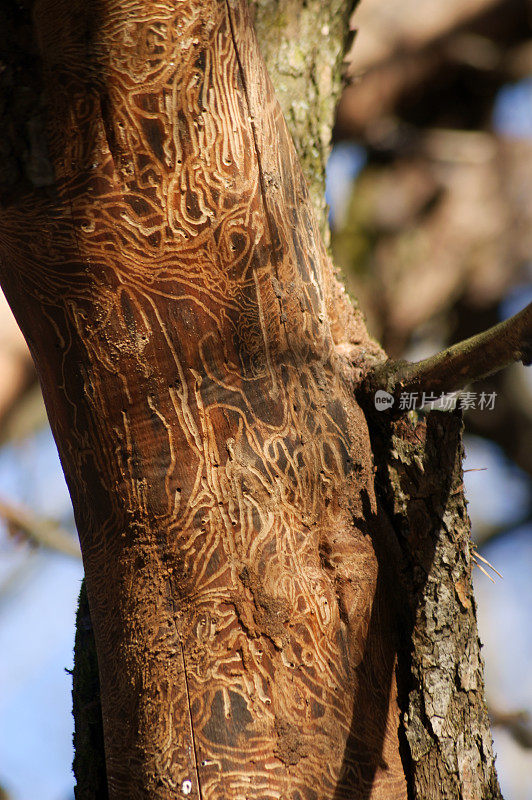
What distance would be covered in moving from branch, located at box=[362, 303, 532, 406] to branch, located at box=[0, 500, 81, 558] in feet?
6.64

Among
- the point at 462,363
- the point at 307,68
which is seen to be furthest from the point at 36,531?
the point at 462,363

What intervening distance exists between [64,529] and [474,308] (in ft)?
7.21

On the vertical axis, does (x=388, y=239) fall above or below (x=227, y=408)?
above

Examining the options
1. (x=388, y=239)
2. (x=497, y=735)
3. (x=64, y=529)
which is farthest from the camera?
(x=388, y=239)

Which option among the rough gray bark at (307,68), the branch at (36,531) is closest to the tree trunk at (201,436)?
the rough gray bark at (307,68)

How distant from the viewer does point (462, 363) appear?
767 millimetres

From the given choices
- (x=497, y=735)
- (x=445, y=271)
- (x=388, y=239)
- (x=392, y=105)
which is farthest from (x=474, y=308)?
(x=497, y=735)

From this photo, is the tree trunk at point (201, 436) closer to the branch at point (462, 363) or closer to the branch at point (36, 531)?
the branch at point (462, 363)

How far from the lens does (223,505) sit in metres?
0.75

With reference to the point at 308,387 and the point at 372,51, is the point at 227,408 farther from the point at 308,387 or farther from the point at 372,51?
the point at 372,51

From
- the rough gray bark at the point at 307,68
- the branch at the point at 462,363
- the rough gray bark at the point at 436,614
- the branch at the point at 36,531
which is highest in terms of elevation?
the rough gray bark at the point at 307,68

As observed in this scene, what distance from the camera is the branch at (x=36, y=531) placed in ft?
8.55

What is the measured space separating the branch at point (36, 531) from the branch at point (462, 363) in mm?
2025

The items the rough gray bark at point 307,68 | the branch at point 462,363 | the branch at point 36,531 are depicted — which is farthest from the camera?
the branch at point 36,531
